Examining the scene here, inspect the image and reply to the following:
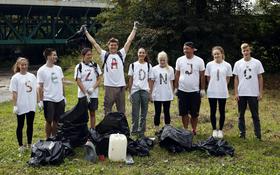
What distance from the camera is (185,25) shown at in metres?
17.6

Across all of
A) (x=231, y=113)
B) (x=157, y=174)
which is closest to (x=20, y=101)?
(x=157, y=174)

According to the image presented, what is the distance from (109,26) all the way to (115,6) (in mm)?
1365

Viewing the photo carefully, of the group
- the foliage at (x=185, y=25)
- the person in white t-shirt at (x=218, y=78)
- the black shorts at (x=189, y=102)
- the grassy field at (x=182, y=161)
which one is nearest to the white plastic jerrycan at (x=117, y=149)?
the grassy field at (x=182, y=161)

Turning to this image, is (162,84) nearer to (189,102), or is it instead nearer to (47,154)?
(189,102)

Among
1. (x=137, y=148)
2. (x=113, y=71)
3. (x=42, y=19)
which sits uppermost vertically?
(x=42, y=19)

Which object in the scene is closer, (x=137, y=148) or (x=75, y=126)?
(x=137, y=148)

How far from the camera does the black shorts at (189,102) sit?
837 centimetres

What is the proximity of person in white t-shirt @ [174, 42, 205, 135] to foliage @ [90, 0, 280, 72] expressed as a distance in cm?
895

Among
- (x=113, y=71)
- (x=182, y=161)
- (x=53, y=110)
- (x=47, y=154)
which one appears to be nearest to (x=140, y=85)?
(x=113, y=71)

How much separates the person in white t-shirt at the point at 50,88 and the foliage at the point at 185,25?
32.5 ft

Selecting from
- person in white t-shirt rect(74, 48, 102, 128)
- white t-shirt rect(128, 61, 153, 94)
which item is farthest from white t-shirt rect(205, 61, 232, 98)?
Answer: person in white t-shirt rect(74, 48, 102, 128)

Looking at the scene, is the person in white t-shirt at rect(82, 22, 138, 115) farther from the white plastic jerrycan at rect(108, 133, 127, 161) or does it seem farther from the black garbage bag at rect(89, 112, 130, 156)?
the white plastic jerrycan at rect(108, 133, 127, 161)

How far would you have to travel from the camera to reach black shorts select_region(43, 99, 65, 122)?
762 cm

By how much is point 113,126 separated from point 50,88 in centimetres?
131
